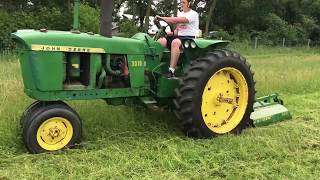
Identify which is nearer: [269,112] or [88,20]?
[269,112]

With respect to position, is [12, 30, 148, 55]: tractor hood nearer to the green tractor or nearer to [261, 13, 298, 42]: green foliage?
the green tractor

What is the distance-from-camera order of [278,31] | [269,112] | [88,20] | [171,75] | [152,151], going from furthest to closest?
[278,31]
[88,20]
[269,112]
[171,75]
[152,151]

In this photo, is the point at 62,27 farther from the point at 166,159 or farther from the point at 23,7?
the point at 166,159

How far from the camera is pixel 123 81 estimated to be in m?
6.38

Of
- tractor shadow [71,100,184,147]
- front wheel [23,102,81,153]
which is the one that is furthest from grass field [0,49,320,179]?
front wheel [23,102,81,153]

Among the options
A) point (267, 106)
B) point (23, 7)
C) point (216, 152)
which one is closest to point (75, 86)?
point (216, 152)

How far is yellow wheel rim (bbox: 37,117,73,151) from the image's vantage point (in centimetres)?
554

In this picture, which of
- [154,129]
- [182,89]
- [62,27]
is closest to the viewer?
[182,89]

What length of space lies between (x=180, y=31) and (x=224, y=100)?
1.07m

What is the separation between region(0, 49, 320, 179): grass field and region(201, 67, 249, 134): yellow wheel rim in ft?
0.92

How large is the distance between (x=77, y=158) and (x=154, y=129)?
5.39ft

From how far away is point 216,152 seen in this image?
5.80 m

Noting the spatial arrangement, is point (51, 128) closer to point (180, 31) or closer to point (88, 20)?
point (180, 31)

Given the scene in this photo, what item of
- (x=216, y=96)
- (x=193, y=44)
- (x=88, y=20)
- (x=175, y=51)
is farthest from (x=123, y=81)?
(x=88, y=20)
